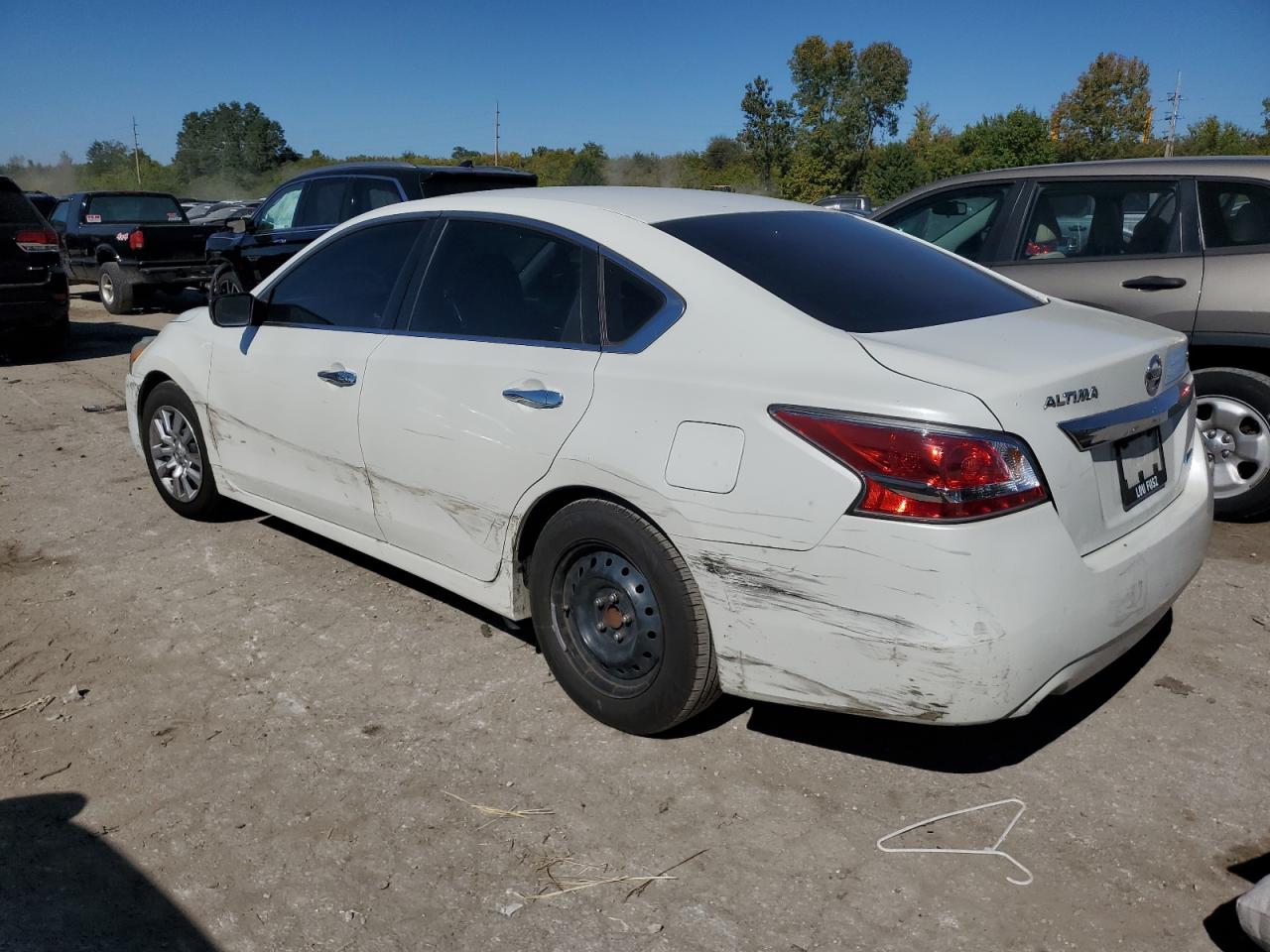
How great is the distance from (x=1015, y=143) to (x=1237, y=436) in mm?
60075

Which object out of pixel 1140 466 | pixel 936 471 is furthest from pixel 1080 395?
pixel 936 471

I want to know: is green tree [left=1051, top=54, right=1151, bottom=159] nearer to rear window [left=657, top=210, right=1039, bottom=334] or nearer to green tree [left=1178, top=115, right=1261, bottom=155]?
green tree [left=1178, top=115, right=1261, bottom=155]

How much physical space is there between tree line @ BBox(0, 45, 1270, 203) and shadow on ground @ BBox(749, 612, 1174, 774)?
50485mm

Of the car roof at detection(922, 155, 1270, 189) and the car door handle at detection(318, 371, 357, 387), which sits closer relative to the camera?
the car door handle at detection(318, 371, 357, 387)

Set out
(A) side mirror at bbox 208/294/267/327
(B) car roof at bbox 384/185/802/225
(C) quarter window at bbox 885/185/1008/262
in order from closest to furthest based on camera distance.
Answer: (B) car roof at bbox 384/185/802/225
(A) side mirror at bbox 208/294/267/327
(C) quarter window at bbox 885/185/1008/262

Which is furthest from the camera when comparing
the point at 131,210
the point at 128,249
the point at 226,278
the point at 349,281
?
the point at 131,210

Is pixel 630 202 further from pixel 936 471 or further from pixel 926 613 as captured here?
pixel 926 613

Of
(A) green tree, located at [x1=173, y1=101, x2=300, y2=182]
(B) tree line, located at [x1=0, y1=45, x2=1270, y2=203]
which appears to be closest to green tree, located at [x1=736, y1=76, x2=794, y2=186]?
(B) tree line, located at [x1=0, y1=45, x2=1270, y2=203]

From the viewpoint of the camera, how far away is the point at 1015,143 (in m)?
59.2

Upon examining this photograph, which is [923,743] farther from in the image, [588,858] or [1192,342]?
[1192,342]

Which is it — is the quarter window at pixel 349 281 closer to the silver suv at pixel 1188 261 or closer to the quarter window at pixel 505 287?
the quarter window at pixel 505 287

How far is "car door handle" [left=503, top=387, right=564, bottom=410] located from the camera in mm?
3260

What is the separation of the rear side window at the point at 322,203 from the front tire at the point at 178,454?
5.16 m

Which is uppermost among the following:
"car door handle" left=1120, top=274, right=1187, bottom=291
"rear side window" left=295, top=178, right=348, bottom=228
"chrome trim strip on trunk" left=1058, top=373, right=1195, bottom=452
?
"rear side window" left=295, top=178, right=348, bottom=228
